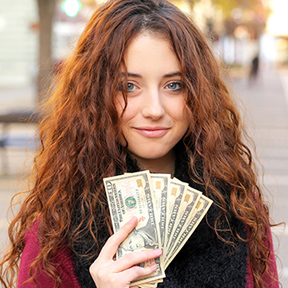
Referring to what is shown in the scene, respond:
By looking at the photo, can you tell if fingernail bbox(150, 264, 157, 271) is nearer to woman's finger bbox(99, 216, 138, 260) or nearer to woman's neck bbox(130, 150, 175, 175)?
woman's finger bbox(99, 216, 138, 260)

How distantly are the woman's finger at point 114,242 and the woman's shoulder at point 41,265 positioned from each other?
23cm

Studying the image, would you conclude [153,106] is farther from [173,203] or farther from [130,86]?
[173,203]

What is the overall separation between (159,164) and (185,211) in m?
0.28

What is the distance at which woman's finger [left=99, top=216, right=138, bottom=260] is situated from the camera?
A: 1681mm

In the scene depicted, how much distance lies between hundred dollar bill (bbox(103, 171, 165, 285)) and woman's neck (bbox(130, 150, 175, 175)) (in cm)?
18

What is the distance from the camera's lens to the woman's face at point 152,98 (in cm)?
181

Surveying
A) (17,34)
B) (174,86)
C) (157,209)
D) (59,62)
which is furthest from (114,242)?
(17,34)

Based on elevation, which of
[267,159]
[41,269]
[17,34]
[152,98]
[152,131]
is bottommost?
[267,159]

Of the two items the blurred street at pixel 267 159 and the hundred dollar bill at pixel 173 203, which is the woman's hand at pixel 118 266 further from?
the blurred street at pixel 267 159

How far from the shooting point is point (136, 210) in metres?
1.79

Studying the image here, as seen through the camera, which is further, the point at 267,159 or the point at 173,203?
the point at 267,159

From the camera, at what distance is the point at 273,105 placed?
18938 millimetres

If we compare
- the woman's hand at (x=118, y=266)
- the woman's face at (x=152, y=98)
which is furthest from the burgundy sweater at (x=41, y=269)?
the woman's face at (x=152, y=98)

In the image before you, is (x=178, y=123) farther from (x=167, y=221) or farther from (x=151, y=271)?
(x=151, y=271)
